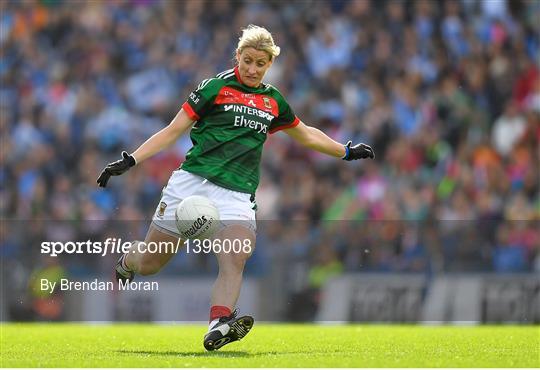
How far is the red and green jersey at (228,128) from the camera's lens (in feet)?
28.3

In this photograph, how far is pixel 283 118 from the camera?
895cm

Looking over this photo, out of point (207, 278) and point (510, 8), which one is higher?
point (510, 8)

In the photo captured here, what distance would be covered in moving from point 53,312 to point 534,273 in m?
5.44

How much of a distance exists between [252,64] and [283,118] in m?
0.58

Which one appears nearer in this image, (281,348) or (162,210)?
(162,210)

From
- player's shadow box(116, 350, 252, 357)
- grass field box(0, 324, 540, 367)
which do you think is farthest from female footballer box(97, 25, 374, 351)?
grass field box(0, 324, 540, 367)

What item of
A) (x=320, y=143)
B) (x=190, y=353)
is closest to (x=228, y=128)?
(x=320, y=143)

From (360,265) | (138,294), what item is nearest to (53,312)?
(138,294)

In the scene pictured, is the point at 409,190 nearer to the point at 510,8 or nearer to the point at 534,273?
the point at 534,273

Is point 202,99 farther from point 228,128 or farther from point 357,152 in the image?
point 357,152

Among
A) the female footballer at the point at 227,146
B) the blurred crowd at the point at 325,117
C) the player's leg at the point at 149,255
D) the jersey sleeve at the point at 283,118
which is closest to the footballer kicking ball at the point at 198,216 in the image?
the female footballer at the point at 227,146

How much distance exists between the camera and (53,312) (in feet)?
44.9

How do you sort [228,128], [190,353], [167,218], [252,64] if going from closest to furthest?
[190,353]
[252,64]
[228,128]
[167,218]

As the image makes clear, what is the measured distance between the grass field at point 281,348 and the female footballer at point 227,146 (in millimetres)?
627
